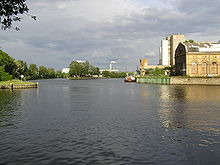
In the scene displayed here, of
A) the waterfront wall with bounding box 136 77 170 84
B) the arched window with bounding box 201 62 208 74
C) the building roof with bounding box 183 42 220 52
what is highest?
the building roof with bounding box 183 42 220 52

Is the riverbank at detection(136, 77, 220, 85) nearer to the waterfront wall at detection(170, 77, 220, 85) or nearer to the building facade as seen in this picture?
the waterfront wall at detection(170, 77, 220, 85)

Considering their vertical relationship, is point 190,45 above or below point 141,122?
above

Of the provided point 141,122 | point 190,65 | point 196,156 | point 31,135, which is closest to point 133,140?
point 196,156

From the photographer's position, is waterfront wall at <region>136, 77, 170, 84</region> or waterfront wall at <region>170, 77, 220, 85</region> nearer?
waterfront wall at <region>170, 77, 220, 85</region>

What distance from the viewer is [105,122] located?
89.7 feet

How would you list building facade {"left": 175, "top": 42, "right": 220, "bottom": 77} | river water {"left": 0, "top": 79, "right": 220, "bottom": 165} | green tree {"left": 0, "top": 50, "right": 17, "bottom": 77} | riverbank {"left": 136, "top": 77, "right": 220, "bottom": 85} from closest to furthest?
1. river water {"left": 0, "top": 79, "right": 220, "bottom": 165}
2. riverbank {"left": 136, "top": 77, "right": 220, "bottom": 85}
3. building facade {"left": 175, "top": 42, "right": 220, "bottom": 77}
4. green tree {"left": 0, "top": 50, "right": 17, "bottom": 77}

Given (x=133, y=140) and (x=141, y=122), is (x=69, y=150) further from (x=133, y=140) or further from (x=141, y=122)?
(x=141, y=122)

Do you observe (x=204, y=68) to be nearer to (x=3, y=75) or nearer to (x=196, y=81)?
(x=196, y=81)

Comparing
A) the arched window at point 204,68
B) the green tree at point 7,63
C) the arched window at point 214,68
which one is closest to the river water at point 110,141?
the arched window at point 204,68

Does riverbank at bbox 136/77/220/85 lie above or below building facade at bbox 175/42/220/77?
below

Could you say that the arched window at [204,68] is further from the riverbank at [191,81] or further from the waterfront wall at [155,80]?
the waterfront wall at [155,80]

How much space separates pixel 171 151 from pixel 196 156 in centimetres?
175

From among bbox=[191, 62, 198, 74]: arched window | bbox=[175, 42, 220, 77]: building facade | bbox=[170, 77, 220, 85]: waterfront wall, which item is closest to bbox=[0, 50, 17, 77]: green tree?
bbox=[170, 77, 220, 85]: waterfront wall

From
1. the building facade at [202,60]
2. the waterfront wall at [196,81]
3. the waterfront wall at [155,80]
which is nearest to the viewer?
the waterfront wall at [196,81]
